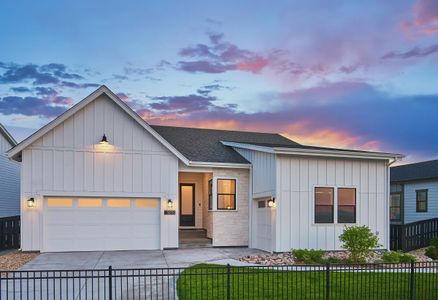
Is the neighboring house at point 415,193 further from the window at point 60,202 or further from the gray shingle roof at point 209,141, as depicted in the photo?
the window at point 60,202

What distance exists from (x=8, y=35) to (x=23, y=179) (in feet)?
18.9

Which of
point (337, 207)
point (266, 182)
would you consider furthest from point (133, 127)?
point (337, 207)

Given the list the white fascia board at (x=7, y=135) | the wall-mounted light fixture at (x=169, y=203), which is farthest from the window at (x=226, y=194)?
the white fascia board at (x=7, y=135)

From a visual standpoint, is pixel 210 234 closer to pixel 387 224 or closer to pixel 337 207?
pixel 337 207

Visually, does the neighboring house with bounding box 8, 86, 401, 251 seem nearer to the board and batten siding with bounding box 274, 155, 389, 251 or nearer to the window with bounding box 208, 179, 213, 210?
the board and batten siding with bounding box 274, 155, 389, 251

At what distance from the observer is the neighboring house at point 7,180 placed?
24094 millimetres

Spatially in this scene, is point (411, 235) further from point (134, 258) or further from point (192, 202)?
point (134, 258)

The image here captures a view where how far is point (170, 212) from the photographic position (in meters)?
17.7

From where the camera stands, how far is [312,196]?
1653 centimetres

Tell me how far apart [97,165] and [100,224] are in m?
2.39

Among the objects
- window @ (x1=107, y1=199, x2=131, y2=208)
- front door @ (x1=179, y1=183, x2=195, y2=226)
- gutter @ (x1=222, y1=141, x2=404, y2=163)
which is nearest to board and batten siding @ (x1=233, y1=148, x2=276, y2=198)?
gutter @ (x1=222, y1=141, x2=404, y2=163)

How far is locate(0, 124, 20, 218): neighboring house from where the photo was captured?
24.1m

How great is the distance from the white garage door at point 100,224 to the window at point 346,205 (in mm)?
7479

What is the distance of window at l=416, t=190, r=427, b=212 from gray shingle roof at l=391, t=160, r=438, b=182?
3.03 feet
